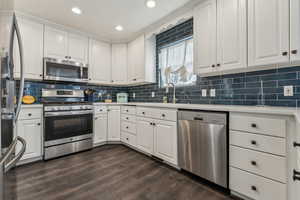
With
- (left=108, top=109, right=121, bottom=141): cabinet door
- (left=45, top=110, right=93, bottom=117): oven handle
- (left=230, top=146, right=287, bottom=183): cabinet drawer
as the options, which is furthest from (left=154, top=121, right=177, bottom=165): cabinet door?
(left=45, top=110, right=93, bottom=117): oven handle

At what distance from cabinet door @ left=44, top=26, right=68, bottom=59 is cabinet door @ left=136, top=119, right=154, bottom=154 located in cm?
212

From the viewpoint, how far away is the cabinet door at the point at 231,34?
1639mm

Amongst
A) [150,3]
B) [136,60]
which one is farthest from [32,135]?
[150,3]

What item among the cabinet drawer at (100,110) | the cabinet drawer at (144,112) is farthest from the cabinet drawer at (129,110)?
the cabinet drawer at (100,110)

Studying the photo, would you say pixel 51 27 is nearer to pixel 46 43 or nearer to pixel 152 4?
pixel 46 43

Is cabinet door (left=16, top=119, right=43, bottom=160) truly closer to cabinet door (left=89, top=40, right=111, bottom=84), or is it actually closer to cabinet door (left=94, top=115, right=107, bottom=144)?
cabinet door (left=94, top=115, right=107, bottom=144)

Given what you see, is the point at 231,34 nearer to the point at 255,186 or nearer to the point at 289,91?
the point at 289,91

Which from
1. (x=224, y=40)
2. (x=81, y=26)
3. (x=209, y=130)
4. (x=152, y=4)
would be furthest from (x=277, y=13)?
(x=81, y=26)

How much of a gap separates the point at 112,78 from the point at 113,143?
1643 millimetres

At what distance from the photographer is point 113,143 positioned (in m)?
3.26

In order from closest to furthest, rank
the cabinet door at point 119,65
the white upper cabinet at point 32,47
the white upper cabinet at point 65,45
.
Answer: the white upper cabinet at point 32,47, the white upper cabinet at point 65,45, the cabinet door at point 119,65

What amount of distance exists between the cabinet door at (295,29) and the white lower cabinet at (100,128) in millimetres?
3127

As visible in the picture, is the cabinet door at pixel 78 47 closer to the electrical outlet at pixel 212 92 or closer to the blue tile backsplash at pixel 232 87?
the blue tile backsplash at pixel 232 87

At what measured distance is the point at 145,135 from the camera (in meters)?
2.51
